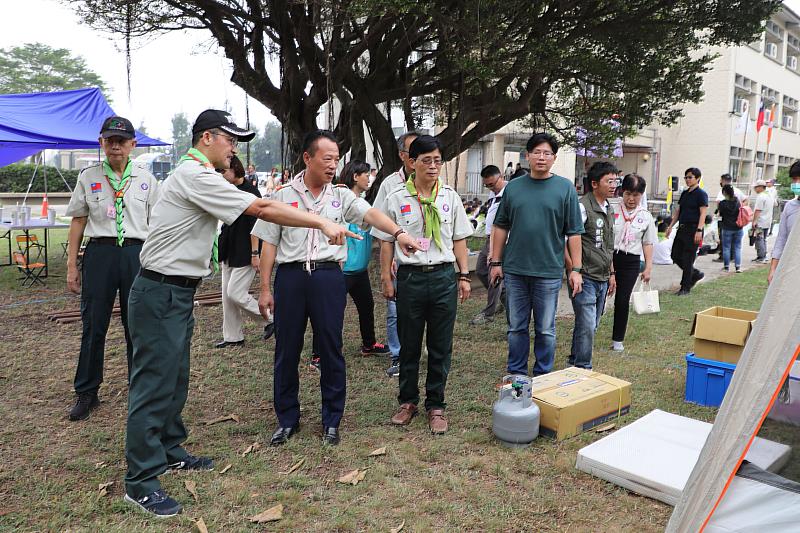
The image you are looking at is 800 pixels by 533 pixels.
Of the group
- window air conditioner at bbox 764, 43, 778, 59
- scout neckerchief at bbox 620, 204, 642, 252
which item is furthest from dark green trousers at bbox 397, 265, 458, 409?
window air conditioner at bbox 764, 43, 778, 59

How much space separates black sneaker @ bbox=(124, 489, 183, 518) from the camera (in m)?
3.02

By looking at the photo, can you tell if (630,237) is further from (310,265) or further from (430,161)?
(310,265)

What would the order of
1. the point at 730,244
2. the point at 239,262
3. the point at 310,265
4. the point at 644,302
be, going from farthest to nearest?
the point at 730,244 < the point at 644,302 < the point at 239,262 < the point at 310,265

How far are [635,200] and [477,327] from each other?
2215 millimetres

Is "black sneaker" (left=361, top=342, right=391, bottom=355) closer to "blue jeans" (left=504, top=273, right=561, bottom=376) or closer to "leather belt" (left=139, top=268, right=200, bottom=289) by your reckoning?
"blue jeans" (left=504, top=273, right=561, bottom=376)

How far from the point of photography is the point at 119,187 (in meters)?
4.32

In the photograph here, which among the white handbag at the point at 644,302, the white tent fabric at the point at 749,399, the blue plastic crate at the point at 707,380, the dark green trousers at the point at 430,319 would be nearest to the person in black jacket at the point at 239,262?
the dark green trousers at the point at 430,319

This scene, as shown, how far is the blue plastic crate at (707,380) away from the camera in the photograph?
4453mm

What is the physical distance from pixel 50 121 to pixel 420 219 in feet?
28.3

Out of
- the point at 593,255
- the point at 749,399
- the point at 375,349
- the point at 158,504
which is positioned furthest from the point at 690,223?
the point at 158,504

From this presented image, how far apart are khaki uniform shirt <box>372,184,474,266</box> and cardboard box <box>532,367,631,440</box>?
1.15 metres

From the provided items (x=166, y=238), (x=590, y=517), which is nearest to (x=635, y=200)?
(x=590, y=517)

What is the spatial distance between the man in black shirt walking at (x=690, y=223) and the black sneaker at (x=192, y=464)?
769 cm

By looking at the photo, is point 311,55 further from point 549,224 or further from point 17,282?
point 549,224
